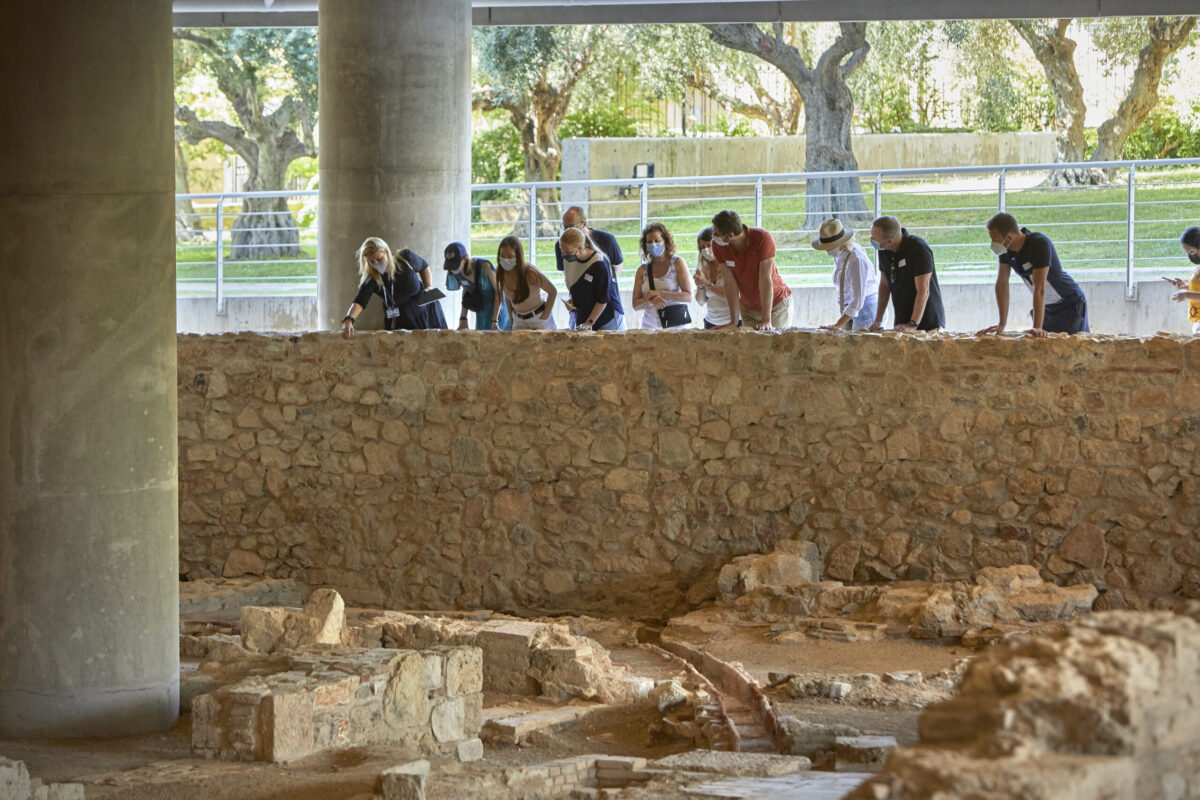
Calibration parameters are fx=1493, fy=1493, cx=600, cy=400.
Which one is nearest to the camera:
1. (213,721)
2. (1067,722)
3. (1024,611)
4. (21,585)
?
(1067,722)

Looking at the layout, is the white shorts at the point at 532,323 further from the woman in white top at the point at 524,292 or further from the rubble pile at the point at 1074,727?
the rubble pile at the point at 1074,727

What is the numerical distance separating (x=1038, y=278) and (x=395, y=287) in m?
4.17

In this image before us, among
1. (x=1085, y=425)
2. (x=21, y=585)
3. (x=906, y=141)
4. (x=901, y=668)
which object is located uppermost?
(x=906, y=141)

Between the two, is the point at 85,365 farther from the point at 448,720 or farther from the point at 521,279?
the point at 521,279

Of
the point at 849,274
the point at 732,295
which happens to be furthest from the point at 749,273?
the point at 849,274

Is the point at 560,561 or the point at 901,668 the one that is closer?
Answer: the point at 901,668

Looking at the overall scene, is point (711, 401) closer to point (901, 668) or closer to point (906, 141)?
point (901, 668)

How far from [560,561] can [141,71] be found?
4.25 meters

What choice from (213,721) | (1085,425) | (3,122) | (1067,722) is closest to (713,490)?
(1085,425)

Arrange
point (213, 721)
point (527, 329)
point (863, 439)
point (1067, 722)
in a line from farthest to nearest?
point (527, 329)
point (863, 439)
point (213, 721)
point (1067, 722)

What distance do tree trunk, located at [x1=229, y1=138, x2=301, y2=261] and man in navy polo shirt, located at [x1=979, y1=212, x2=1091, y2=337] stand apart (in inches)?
644

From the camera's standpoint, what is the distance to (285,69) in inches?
989

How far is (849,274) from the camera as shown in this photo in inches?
392

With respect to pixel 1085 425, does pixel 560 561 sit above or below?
below
